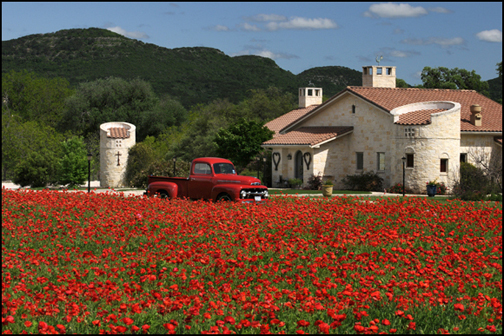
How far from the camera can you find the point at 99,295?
28.2ft

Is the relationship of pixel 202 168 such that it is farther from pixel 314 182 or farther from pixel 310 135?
pixel 310 135

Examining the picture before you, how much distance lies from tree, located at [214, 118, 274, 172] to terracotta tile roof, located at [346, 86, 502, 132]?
754 cm

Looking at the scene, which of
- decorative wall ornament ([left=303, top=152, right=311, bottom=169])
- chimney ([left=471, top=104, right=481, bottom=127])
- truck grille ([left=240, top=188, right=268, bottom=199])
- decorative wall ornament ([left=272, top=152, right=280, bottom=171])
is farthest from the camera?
decorative wall ornament ([left=272, top=152, right=280, bottom=171])

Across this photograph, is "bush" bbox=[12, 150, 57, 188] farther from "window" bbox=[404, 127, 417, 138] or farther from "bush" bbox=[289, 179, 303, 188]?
"window" bbox=[404, 127, 417, 138]

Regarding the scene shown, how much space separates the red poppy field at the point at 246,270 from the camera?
7762 millimetres

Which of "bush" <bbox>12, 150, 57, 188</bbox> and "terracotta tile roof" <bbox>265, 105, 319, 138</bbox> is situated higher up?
"terracotta tile roof" <bbox>265, 105, 319, 138</bbox>

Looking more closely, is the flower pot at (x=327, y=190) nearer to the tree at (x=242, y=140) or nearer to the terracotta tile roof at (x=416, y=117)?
the terracotta tile roof at (x=416, y=117)

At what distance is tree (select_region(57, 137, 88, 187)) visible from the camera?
4134 cm

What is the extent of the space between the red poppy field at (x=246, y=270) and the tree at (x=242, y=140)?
25600 millimetres

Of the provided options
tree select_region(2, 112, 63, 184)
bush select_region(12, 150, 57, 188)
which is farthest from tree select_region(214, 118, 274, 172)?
tree select_region(2, 112, 63, 184)

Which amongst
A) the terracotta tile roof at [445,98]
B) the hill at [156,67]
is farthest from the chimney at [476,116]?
the hill at [156,67]

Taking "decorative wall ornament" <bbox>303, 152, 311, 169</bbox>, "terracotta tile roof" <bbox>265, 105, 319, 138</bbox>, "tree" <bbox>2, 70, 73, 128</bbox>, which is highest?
"tree" <bbox>2, 70, 73, 128</bbox>

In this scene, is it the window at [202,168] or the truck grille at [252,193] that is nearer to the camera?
the truck grille at [252,193]

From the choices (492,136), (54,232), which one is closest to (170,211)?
(54,232)
